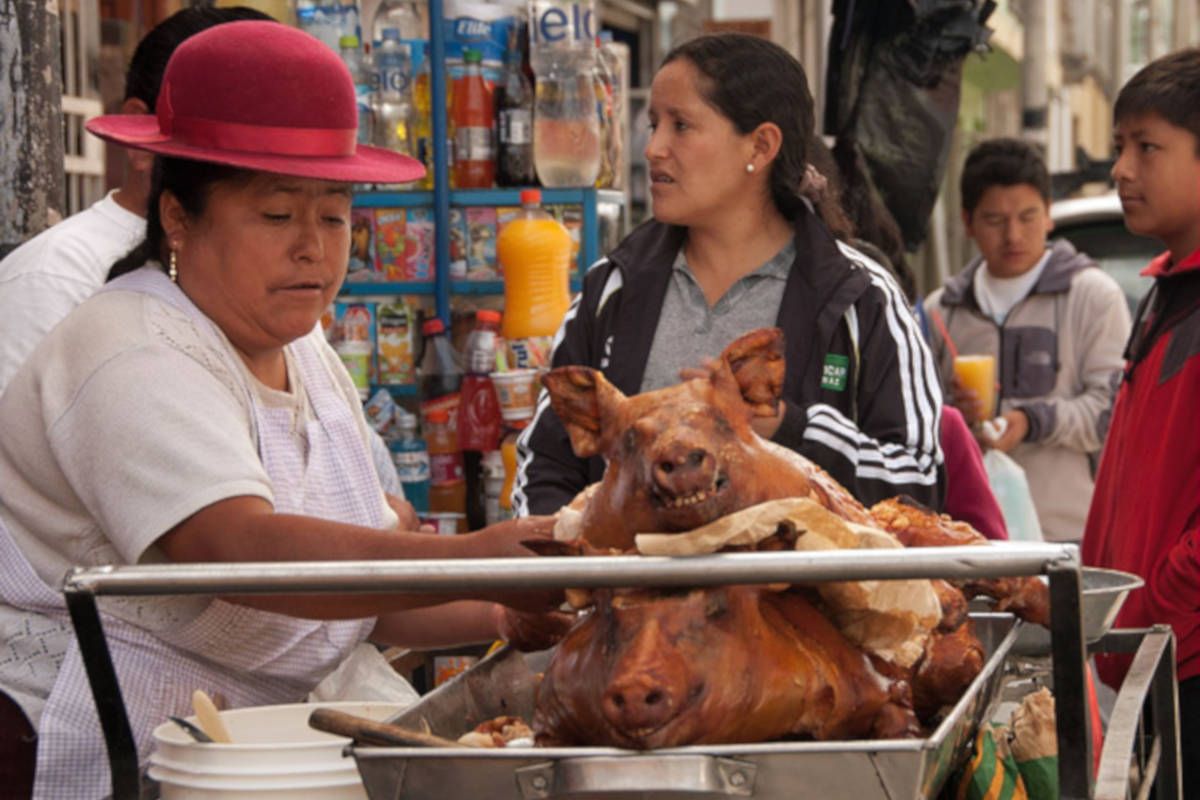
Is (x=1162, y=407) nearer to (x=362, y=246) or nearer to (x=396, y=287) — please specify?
(x=396, y=287)

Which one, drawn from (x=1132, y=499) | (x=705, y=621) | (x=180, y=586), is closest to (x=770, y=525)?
(x=705, y=621)

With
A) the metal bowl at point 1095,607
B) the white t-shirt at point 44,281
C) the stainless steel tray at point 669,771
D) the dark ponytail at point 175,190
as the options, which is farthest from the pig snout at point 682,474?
the white t-shirt at point 44,281

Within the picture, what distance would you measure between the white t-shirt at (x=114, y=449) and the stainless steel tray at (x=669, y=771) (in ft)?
2.22

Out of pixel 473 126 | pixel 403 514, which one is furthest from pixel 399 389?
pixel 403 514

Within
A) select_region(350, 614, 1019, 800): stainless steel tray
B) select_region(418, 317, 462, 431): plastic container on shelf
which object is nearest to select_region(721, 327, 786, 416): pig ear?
select_region(350, 614, 1019, 800): stainless steel tray

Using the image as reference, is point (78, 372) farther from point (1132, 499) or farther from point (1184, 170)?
point (1184, 170)

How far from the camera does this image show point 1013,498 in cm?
597

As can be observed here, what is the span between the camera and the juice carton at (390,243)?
20.0ft

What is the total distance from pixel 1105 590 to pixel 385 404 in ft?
13.0

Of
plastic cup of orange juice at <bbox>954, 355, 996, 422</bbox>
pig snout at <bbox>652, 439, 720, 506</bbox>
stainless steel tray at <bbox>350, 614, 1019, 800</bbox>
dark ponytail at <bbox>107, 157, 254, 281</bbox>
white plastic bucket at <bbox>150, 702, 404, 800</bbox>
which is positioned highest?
dark ponytail at <bbox>107, 157, 254, 281</bbox>

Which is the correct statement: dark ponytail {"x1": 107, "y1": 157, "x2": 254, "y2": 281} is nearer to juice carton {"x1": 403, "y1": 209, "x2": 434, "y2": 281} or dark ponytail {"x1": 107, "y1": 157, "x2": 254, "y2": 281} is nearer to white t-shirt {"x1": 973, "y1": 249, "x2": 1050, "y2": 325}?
juice carton {"x1": 403, "y1": 209, "x2": 434, "y2": 281}

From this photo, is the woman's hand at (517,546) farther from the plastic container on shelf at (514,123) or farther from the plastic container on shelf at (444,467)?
the plastic container on shelf at (514,123)

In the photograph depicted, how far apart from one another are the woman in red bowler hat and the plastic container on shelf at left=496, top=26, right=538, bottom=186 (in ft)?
10.6

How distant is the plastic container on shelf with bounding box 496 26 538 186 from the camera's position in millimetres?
6016
